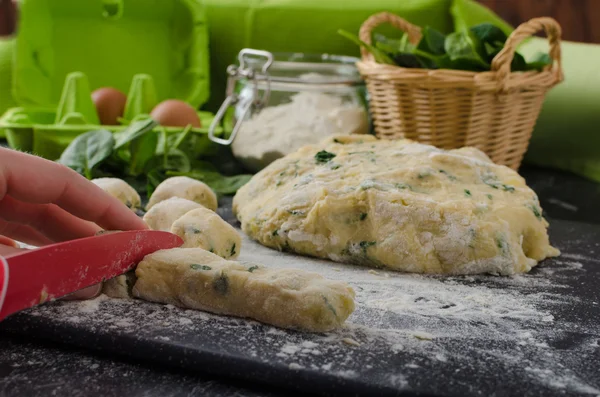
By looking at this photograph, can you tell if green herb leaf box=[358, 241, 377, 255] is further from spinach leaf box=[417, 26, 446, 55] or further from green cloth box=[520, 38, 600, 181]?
green cloth box=[520, 38, 600, 181]

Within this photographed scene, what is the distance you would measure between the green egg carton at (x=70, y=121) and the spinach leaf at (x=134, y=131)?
102mm

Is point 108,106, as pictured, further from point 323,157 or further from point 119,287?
point 119,287

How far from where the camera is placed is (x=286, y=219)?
4.22 ft

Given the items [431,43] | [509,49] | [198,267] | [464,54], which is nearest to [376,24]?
[431,43]

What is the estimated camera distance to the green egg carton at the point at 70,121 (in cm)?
179

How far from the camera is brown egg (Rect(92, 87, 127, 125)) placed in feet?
7.23

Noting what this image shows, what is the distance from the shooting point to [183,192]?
1.46 m

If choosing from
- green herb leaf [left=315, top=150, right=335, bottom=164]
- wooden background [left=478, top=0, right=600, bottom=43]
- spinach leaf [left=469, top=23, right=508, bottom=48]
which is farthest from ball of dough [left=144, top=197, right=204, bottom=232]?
wooden background [left=478, top=0, right=600, bottom=43]

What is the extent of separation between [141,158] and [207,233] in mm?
666

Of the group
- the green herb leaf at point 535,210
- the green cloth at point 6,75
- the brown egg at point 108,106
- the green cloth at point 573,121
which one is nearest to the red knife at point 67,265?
the green herb leaf at point 535,210

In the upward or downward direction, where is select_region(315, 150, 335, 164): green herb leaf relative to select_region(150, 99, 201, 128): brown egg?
upward

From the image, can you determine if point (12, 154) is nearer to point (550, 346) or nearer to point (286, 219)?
point (286, 219)

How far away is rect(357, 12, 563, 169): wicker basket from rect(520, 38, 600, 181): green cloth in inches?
11.9

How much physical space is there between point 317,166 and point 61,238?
22.5 inches
